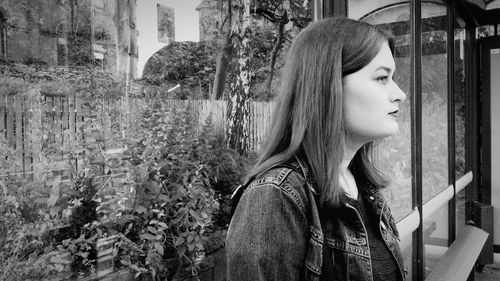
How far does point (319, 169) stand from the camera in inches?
35.6

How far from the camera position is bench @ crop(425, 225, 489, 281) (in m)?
2.81

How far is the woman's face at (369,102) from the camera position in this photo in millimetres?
957

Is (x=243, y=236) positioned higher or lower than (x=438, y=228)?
higher

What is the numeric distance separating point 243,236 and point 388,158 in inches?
81.4

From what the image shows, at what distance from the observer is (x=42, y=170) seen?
1712 millimetres

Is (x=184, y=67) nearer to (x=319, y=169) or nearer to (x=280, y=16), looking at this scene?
(x=280, y=16)

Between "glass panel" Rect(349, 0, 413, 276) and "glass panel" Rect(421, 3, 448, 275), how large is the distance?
481mm

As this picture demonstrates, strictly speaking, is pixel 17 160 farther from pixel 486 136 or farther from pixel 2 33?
pixel 486 136

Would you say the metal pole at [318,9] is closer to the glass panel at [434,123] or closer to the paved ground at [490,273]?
the glass panel at [434,123]

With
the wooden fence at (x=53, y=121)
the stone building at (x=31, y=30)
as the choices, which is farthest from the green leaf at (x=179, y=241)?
the stone building at (x=31, y=30)

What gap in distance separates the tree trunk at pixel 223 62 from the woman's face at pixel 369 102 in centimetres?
169

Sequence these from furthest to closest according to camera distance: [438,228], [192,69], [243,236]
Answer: [438,228]
[192,69]
[243,236]

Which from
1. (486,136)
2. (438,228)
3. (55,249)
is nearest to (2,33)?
(55,249)

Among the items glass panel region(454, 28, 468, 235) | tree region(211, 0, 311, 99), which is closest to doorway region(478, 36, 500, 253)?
glass panel region(454, 28, 468, 235)
